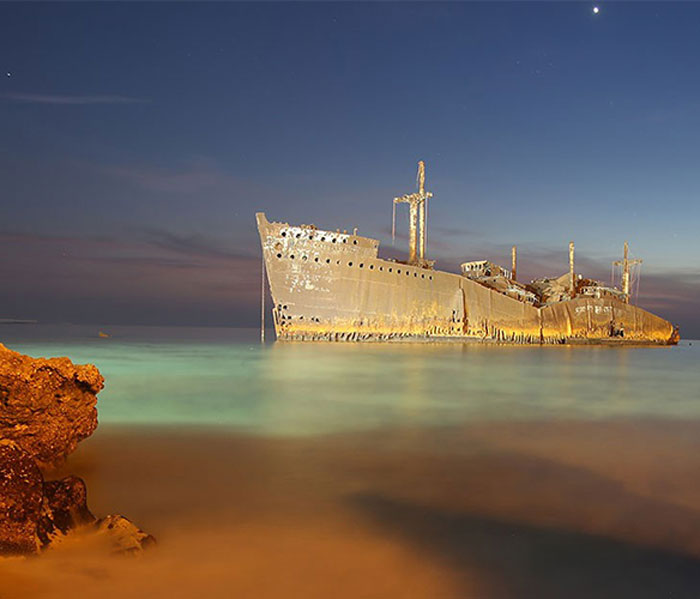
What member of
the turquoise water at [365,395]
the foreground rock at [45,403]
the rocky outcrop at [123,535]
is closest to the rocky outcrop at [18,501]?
the rocky outcrop at [123,535]

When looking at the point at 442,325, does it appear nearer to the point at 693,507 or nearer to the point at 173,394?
the point at 173,394

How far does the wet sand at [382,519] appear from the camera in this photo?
2.51 m

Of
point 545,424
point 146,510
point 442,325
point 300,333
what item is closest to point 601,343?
point 442,325

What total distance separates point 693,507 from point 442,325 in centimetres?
2652

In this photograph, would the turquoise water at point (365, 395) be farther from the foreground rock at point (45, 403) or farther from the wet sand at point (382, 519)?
the foreground rock at point (45, 403)

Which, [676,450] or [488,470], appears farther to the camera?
[676,450]

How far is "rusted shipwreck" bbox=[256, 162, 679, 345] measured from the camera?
81.8 ft

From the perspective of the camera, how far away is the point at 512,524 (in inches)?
131

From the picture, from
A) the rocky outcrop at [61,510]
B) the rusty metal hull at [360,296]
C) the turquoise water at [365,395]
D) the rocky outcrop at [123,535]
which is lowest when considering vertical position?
the turquoise water at [365,395]

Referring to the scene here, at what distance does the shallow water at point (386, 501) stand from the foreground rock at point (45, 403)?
315 millimetres

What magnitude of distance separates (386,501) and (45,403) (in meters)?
2.76

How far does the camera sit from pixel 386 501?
3697mm

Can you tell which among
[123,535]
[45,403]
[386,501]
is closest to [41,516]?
[123,535]

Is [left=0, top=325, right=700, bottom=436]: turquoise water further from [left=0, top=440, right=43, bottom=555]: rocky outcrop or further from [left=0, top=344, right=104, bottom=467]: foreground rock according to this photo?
[left=0, top=440, right=43, bottom=555]: rocky outcrop
